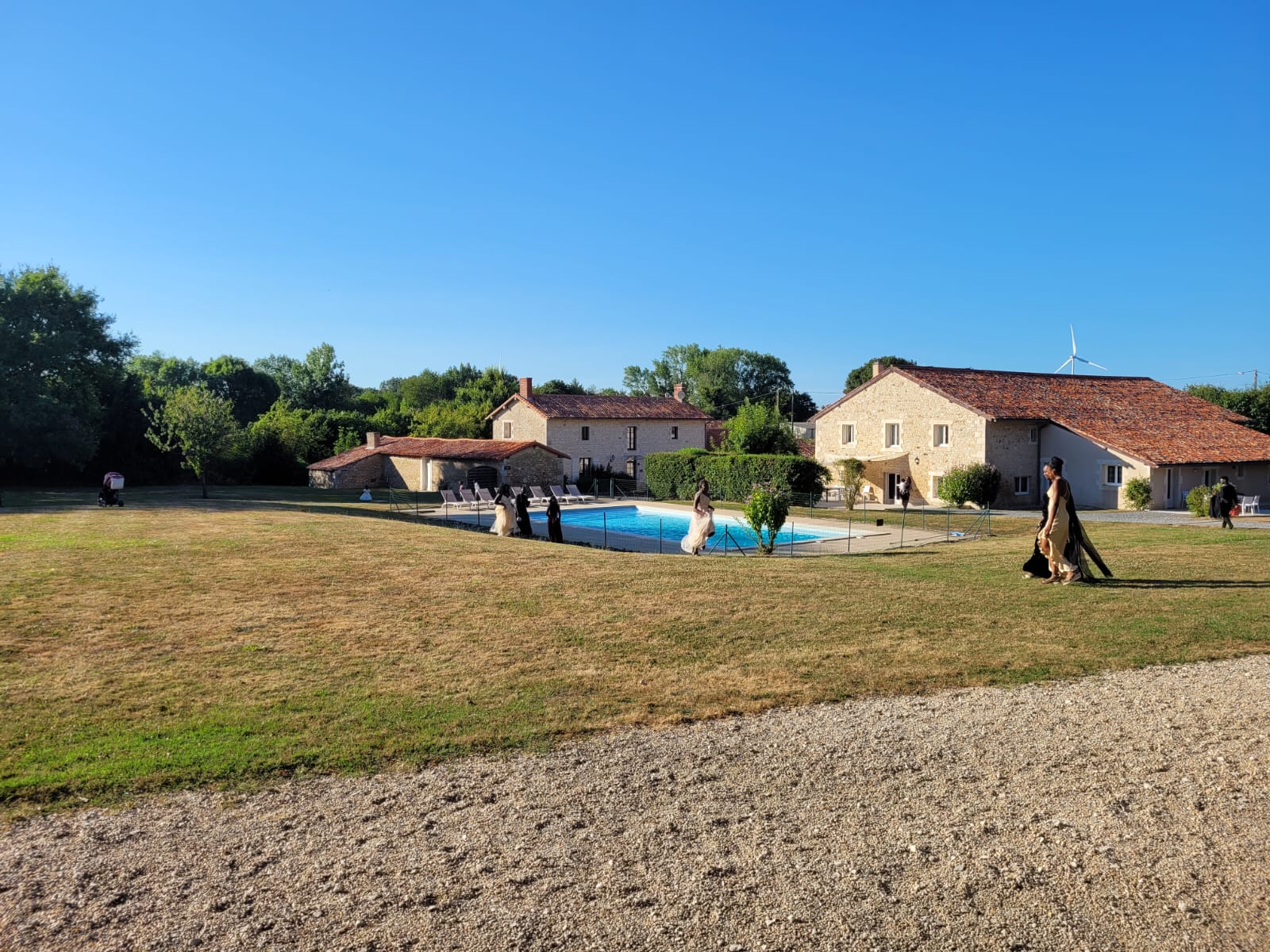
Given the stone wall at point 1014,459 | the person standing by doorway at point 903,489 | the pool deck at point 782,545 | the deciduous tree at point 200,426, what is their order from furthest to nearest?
1. the person standing by doorway at point 903,489
2. the stone wall at point 1014,459
3. the deciduous tree at point 200,426
4. the pool deck at point 782,545

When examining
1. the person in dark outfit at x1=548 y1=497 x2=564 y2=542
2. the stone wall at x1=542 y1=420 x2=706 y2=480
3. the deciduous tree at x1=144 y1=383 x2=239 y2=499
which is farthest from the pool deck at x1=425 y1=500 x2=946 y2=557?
the stone wall at x1=542 y1=420 x2=706 y2=480

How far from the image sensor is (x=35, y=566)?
14.8m

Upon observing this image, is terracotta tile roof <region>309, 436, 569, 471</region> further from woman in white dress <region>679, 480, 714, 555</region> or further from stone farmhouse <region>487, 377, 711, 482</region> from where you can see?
woman in white dress <region>679, 480, 714, 555</region>

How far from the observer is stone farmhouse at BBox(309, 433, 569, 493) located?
1784 inches

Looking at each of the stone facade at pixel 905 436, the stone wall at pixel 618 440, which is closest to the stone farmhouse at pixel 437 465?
the stone wall at pixel 618 440

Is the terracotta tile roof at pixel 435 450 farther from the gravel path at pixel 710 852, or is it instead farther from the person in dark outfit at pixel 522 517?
the gravel path at pixel 710 852

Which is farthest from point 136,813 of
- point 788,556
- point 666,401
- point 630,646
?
point 666,401

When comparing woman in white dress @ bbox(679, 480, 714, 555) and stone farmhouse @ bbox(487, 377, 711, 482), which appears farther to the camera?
stone farmhouse @ bbox(487, 377, 711, 482)

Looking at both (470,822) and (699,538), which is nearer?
(470,822)

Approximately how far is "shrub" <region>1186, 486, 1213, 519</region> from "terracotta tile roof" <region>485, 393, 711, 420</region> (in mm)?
31399

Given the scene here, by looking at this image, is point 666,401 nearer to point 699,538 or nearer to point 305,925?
point 699,538

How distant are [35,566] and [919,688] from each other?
13.5m

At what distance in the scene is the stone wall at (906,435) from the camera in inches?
1571

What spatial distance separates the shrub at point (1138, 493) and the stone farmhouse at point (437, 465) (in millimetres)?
25228
